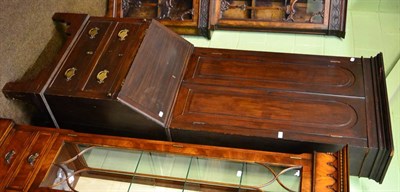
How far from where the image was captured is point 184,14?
294cm

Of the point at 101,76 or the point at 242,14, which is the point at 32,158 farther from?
the point at 242,14

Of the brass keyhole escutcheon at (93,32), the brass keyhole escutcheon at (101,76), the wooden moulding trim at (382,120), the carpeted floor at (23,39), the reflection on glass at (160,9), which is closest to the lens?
the wooden moulding trim at (382,120)

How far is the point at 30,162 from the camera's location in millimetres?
1893

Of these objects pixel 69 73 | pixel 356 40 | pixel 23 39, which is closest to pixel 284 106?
pixel 356 40

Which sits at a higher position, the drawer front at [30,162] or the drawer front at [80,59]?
the drawer front at [80,59]

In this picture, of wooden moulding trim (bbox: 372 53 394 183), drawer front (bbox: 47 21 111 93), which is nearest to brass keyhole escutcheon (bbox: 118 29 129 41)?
drawer front (bbox: 47 21 111 93)

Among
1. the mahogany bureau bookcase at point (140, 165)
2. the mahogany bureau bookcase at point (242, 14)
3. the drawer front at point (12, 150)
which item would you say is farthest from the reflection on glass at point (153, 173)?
the mahogany bureau bookcase at point (242, 14)

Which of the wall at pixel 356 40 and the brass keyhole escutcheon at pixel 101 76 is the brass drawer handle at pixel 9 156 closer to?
the brass keyhole escutcheon at pixel 101 76

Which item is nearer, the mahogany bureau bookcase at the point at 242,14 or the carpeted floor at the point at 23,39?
the carpeted floor at the point at 23,39

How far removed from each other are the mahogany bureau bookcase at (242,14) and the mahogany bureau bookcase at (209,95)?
46 cm

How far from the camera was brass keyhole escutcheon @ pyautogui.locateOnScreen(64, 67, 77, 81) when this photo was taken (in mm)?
2193

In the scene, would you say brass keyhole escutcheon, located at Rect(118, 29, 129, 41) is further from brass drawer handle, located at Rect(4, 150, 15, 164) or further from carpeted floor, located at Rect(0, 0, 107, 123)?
brass drawer handle, located at Rect(4, 150, 15, 164)

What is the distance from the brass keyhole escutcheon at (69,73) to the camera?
2.19 m

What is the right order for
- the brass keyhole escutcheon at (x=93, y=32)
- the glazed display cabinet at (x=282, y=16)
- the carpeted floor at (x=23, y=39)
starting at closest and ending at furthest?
the carpeted floor at (x=23, y=39) → the brass keyhole escutcheon at (x=93, y=32) → the glazed display cabinet at (x=282, y=16)
